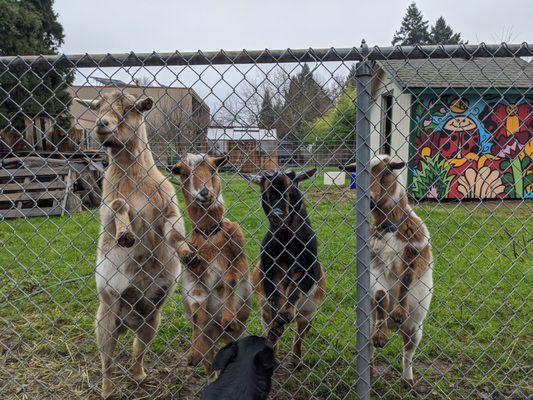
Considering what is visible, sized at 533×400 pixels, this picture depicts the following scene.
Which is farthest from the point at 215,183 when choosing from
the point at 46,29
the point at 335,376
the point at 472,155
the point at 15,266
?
the point at 46,29

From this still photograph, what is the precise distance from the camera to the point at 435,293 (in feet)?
17.6

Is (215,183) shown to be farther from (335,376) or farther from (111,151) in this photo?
(335,376)

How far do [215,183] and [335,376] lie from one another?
75.1 inches

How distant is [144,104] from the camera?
9.38ft

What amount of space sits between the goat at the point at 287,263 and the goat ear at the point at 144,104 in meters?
0.91

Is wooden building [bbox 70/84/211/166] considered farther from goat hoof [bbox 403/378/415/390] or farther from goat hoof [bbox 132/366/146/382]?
goat hoof [bbox 403/378/415/390]

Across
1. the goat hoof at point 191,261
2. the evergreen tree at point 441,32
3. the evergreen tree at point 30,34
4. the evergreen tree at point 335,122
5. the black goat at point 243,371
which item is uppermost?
the evergreen tree at point 441,32

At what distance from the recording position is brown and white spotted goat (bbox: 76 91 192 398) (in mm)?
3111

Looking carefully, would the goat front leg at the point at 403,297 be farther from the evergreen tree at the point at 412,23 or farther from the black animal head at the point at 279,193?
the evergreen tree at the point at 412,23

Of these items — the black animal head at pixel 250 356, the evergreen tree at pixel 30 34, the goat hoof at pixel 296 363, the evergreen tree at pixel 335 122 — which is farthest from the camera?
the evergreen tree at pixel 30 34

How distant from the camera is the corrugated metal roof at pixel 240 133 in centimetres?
275

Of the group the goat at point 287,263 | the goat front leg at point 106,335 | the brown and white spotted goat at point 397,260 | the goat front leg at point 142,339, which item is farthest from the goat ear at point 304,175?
the goat front leg at point 106,335

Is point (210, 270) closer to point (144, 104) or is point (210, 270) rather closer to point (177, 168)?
point (177, 168)

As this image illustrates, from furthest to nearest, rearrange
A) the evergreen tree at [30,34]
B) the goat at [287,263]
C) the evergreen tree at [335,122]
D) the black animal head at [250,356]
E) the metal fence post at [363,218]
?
the evergreen tree at [30,34] < the goat at [287,263] < the evergreen tree at [335,122] < the black animal head at [250,356] < the metal fence post at [363,218]
